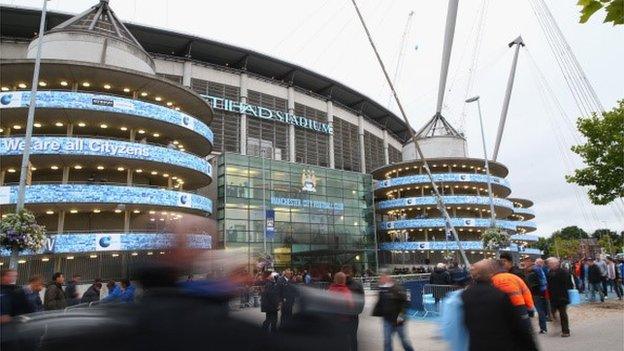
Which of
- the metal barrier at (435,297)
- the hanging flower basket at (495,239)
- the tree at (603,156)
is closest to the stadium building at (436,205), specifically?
the hanging flower basket at (495,239)

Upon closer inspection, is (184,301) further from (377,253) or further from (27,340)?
(377,253)

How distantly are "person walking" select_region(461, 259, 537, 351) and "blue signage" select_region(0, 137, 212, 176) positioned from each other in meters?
29.7

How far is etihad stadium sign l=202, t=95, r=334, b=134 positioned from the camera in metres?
49.5

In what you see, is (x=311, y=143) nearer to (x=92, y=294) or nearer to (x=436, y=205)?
(x=436, y=205)

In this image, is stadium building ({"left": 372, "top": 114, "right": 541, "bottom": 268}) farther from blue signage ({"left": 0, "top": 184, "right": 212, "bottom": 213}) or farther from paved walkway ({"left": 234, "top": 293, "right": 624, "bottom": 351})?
paved walkway ({"left": 234, "top": 293, "right": 624, "bottom": 351})

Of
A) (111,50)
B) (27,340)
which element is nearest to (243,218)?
(111,50)

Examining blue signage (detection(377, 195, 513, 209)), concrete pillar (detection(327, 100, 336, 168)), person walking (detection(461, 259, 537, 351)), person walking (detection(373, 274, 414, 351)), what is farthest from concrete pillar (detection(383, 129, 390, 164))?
person walking (detection(461, 259, 537, 351))

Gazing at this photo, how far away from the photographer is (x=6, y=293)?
6.61 m

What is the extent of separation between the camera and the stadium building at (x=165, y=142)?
2906cm

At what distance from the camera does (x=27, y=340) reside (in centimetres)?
210

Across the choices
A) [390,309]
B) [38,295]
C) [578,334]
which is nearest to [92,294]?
[38,295]

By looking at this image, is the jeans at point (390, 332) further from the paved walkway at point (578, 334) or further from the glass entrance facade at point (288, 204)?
the glass entrance facade at point (288, 204)

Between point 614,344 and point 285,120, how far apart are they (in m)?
48.1

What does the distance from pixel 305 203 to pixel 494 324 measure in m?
46.1
